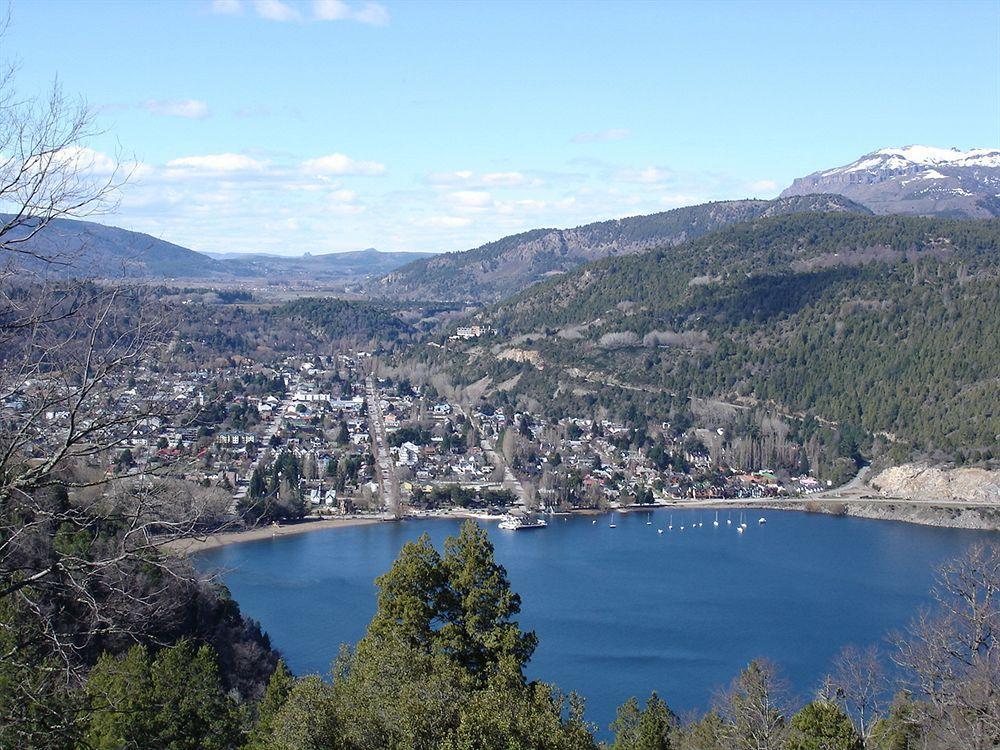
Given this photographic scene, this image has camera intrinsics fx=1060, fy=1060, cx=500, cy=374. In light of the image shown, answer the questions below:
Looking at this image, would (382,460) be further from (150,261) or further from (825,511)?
(150,261)

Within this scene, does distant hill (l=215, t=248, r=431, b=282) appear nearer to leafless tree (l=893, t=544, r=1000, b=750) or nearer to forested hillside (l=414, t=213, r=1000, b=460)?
forested hillside (l=414, t=213, r=1000, b=460)

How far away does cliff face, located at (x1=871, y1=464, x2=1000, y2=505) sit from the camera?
26.7m

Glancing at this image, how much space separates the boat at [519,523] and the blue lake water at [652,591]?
0.35 m

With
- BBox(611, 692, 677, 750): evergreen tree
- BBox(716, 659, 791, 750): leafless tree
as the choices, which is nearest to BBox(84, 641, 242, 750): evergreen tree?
BBox(611, 692, 677, 750): evergreen tree

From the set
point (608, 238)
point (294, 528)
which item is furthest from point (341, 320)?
point (294, 528)

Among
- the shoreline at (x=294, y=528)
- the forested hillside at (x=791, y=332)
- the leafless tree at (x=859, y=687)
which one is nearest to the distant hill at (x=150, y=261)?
the shoreline at (x=294, y=528)

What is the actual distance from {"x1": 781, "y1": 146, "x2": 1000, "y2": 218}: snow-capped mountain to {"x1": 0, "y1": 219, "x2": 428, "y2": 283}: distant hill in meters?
52.5

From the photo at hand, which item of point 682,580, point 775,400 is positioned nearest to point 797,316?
point 775,400

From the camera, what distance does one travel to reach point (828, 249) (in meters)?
48.4

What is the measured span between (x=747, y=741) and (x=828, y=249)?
44.2 metres

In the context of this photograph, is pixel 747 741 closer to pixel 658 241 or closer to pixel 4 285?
pixel 4 285

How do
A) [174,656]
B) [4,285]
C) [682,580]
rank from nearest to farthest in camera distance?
[4,285] < [174,656] < [682,580]

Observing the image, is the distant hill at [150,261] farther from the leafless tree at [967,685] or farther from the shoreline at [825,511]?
the shoreline at [825,511]

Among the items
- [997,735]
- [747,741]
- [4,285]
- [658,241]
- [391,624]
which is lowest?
[747,741]
